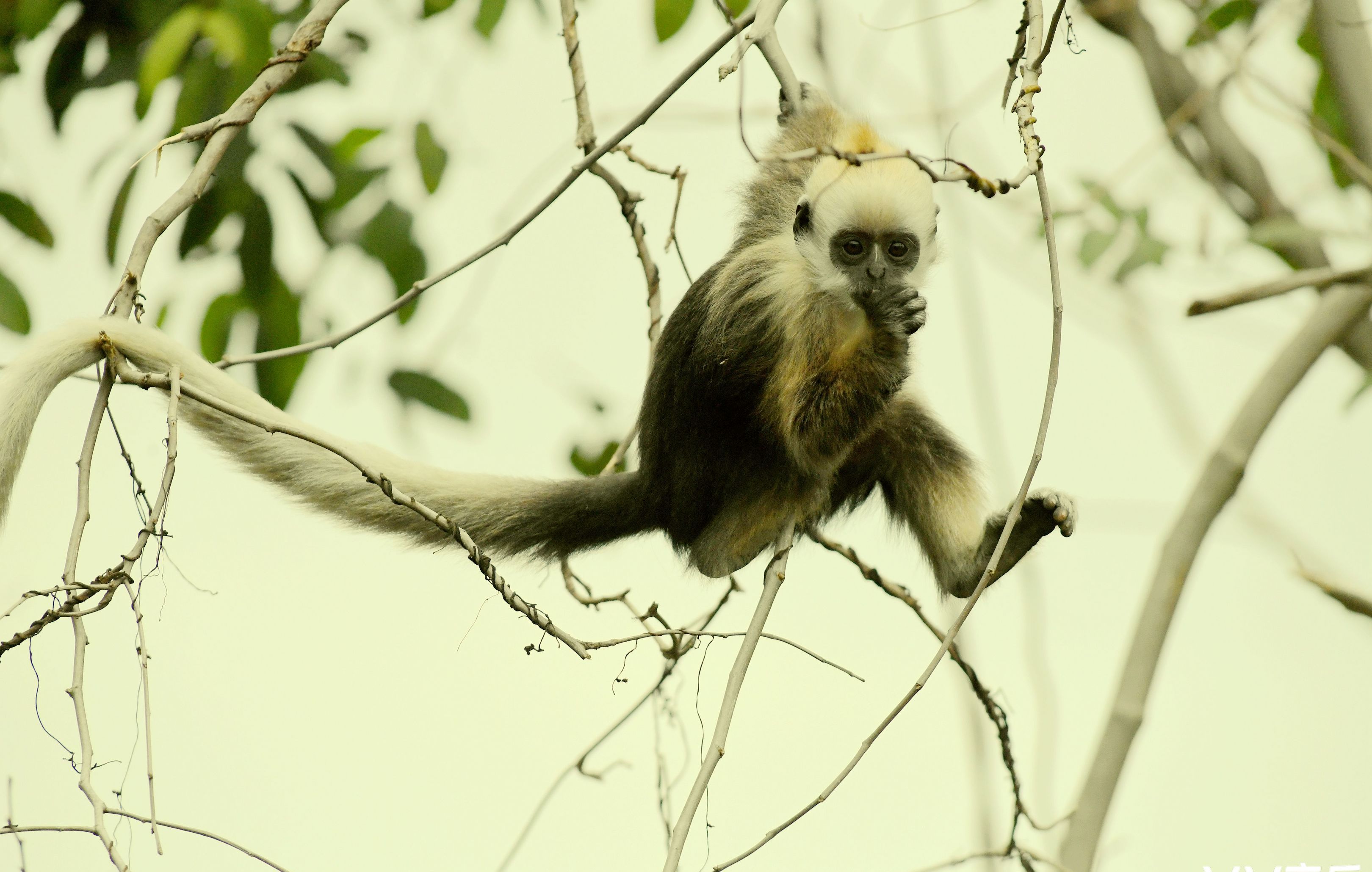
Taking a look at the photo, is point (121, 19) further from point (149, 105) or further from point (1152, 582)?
point (1152, 582)

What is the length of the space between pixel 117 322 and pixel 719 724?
1273 millimetres

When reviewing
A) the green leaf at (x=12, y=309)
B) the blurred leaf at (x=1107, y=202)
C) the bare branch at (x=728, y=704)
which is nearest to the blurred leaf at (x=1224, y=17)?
the blurred leaf at (x=1107, y=202)

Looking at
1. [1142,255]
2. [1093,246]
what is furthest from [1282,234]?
[1093,246]

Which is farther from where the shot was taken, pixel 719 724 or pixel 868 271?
pixel 868 271

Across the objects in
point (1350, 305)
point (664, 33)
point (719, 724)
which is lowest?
point (719, 724)

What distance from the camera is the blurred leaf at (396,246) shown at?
3.24 metres

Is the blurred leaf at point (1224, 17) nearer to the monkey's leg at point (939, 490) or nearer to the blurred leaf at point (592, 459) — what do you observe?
the monkey's leg at point (939, 490)

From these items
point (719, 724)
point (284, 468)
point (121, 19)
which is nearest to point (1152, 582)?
point (719, 724)

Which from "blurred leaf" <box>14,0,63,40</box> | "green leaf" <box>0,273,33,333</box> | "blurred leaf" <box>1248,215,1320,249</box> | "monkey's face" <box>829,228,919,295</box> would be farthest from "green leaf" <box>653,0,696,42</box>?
"green leaf" <box>0,273,33,333</box>

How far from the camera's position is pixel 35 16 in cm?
282

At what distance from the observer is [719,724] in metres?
1.76

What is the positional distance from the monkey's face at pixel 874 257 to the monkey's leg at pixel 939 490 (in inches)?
15.1

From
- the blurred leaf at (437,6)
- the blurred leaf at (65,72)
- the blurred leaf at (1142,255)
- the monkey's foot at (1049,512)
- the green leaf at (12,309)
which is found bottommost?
the monkey's foot at (1049,512)

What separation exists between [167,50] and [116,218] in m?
0.46
